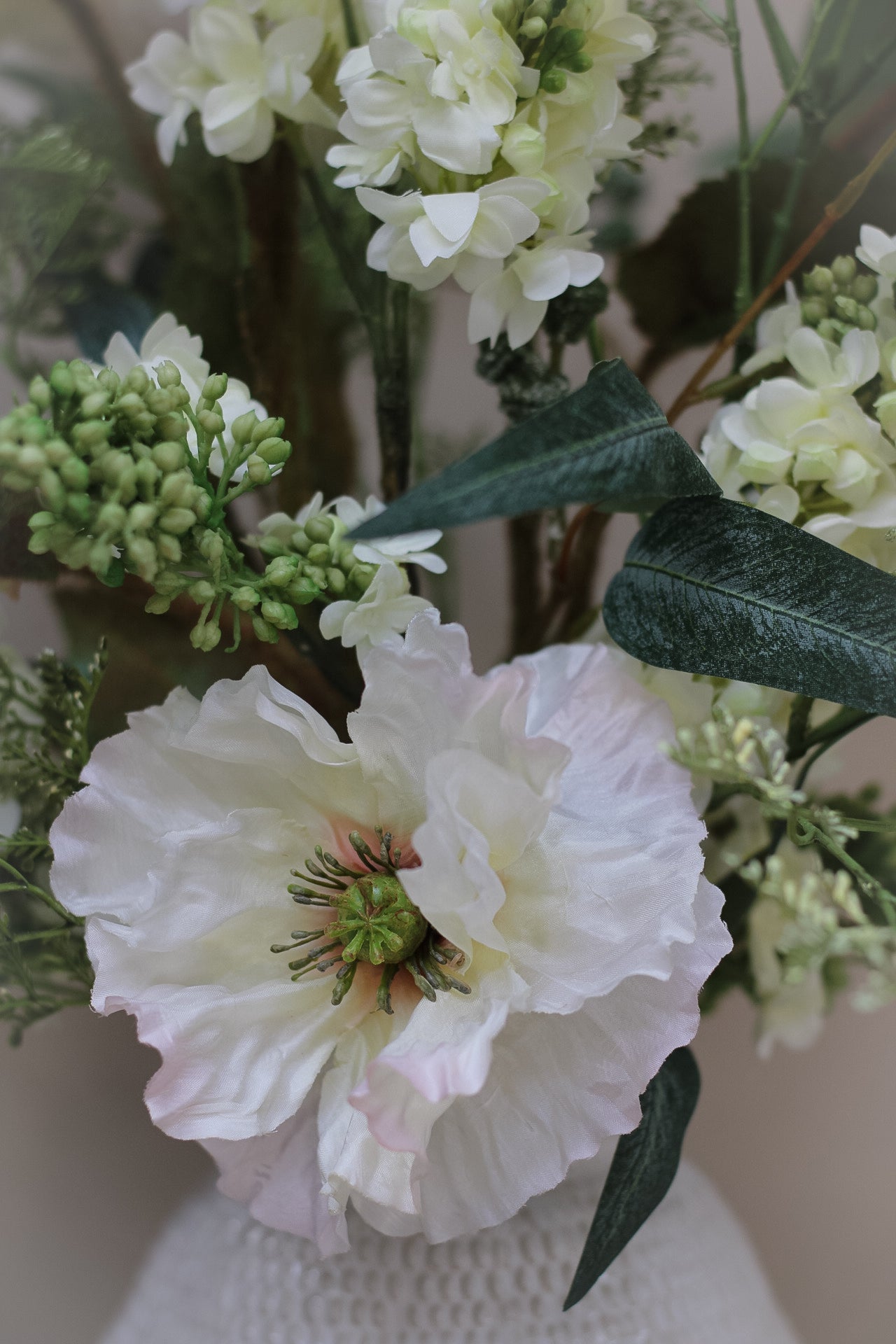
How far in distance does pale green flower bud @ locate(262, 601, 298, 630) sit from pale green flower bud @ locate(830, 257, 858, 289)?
0.24 metres

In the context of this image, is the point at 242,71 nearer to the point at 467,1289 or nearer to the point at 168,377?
the point at 168,377

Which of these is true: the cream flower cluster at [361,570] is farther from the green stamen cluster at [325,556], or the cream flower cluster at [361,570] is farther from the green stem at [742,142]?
the green stem at [742,142]

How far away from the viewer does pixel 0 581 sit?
1.24 feet

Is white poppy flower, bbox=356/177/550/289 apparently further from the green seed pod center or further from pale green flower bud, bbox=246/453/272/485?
the green seed pod center

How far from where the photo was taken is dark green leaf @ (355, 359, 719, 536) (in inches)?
10.8

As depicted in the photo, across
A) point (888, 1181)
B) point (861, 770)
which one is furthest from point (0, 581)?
point (888, 1181)

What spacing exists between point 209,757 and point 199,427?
11 centimetres

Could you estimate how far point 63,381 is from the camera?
28 centimetres

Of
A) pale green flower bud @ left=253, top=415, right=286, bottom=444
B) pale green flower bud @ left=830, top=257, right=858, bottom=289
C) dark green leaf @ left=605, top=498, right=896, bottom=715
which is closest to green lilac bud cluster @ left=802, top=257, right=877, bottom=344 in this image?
pale green flower bud @ left=830, top=257, right=858, bottom=289

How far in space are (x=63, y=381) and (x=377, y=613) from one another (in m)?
0.12

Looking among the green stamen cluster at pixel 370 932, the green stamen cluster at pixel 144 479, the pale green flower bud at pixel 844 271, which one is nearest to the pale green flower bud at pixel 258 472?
the green stamen cluster at pixel 144 479

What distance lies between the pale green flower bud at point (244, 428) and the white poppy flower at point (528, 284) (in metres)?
0.09

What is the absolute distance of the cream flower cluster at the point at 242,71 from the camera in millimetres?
386

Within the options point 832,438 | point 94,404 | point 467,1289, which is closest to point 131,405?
point 94,404
